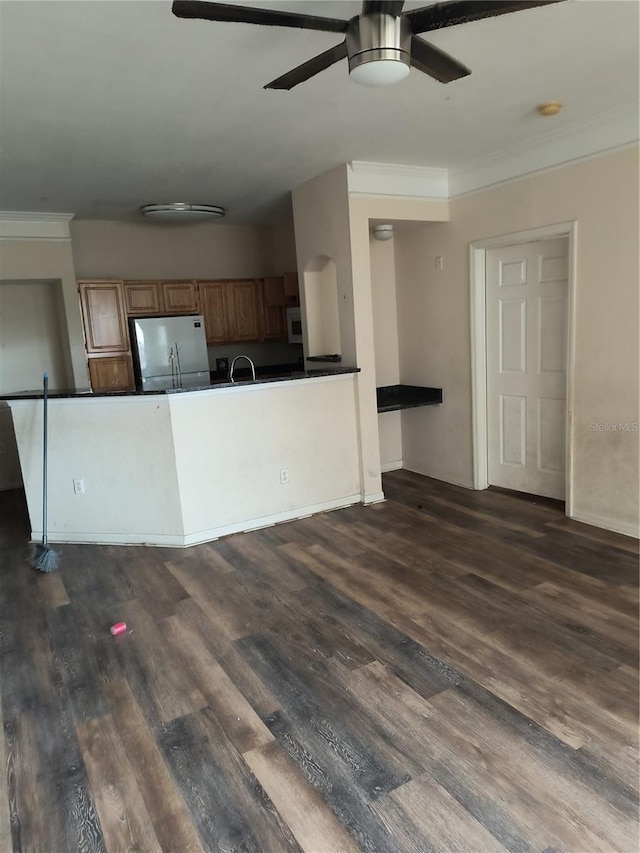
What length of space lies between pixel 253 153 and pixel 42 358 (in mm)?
3410

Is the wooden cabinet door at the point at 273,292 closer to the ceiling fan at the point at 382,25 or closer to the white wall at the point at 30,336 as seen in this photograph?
the white wall at the point at 30,336

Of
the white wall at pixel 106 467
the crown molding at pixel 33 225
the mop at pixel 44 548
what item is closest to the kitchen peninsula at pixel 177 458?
the white wall at pixel 106 467

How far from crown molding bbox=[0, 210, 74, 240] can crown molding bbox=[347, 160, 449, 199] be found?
9.10 feet

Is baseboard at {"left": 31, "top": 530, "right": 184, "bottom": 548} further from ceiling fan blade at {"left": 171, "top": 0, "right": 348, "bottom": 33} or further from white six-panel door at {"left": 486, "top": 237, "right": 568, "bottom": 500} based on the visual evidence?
ceiling fan blade at {"left": 171, "top": 0, "right": 348, "bottom": 33}

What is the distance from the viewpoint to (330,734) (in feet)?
6.97

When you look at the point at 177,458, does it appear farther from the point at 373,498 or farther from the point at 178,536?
the point at 373,498

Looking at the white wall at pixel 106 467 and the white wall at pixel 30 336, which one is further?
the white wall at pixel 30 336

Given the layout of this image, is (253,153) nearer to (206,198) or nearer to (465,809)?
(206,198)

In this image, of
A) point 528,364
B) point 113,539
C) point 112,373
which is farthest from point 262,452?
point 112,373

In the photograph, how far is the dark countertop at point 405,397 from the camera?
500cm

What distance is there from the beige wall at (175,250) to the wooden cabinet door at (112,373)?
935mm

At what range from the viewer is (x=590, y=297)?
375cm

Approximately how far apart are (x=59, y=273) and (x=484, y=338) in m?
3.93

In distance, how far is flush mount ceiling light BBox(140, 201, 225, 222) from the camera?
5008 mm
